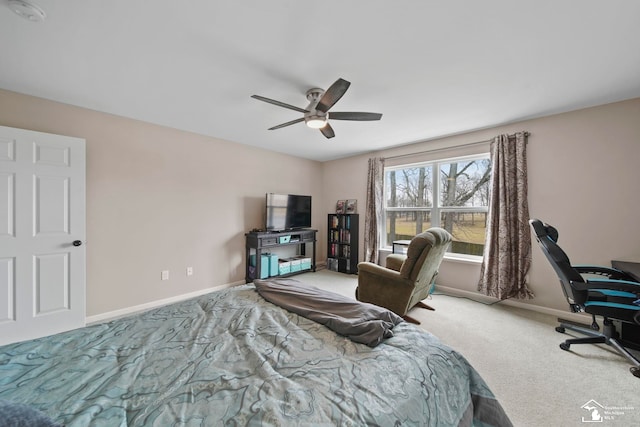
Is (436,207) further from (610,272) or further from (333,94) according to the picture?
(333,94)

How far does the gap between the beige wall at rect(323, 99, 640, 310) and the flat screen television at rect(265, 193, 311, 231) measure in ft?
10.9

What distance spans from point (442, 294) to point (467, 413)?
2874mm

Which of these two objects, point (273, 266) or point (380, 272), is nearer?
point (380, 272)

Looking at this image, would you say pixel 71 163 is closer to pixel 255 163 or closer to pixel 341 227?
pixel 255 163

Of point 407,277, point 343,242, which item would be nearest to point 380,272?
point 407,277

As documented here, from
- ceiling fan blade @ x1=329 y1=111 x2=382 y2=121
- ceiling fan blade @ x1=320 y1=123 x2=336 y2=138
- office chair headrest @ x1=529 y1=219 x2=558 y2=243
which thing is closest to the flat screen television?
ceiling fan blade @ x1=320 y1=123 x2=336 y2=138

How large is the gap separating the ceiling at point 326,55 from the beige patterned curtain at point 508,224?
51cm

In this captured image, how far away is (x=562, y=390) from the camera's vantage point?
1.64m

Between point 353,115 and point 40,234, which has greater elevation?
point 353,115

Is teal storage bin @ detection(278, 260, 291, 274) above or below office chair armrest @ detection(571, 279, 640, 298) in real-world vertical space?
below

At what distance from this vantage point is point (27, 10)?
1338 millimetres

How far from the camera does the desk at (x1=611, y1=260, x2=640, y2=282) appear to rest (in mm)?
2008

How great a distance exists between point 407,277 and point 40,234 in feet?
12.2

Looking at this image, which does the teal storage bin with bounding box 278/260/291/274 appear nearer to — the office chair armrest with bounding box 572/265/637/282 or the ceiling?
the ceiling
